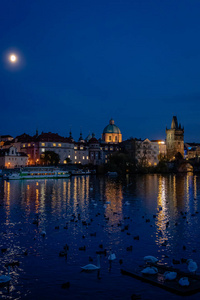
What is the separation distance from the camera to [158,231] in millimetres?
20297

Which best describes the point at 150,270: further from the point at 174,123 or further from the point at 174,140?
the point at 174,123

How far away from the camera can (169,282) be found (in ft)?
37.9

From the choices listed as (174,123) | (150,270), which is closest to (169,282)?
(150,270)

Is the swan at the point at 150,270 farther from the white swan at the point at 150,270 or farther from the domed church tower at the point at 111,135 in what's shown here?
the domed church tower at the point at 111,135

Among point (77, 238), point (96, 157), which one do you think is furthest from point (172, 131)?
point (77, 238)

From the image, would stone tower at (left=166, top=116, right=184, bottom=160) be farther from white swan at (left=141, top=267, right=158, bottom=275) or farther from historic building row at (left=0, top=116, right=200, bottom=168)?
white swan at (left=141, top=267, right=158, bottom=275)

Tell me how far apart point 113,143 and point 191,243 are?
15201 cm

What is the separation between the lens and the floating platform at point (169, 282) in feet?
36.1

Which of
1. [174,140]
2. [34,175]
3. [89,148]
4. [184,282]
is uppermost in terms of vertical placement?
[174,140]

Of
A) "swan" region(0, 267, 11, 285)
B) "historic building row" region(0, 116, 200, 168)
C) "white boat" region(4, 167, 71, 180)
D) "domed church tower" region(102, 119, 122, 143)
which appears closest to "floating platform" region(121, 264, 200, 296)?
"swan" region(0, 267, 11, 285)

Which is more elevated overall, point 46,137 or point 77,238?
point 46,137

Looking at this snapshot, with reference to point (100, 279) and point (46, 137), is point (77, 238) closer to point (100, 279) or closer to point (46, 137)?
point (100, 279)

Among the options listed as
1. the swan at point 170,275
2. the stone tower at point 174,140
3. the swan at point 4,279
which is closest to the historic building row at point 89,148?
the stone tower at point 174,140

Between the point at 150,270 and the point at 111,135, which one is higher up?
the point at 111,135
